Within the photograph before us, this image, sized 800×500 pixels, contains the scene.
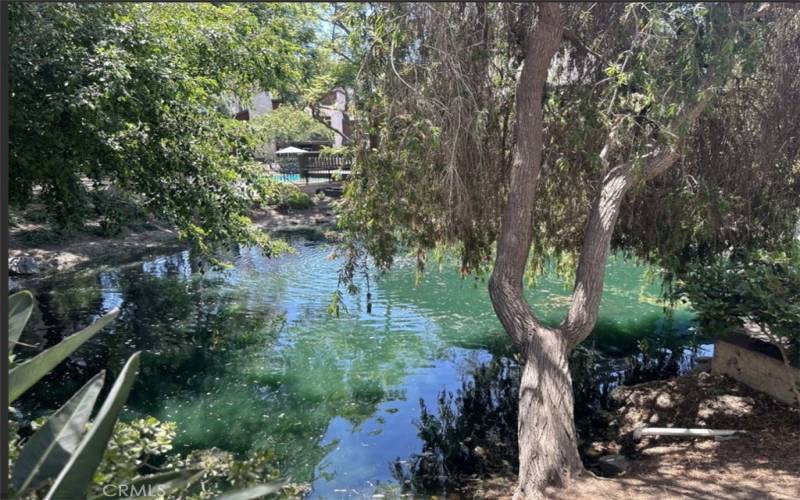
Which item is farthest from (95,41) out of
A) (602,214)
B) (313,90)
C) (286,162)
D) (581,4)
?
(286,162)

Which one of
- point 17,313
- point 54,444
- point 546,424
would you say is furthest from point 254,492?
point 546,424

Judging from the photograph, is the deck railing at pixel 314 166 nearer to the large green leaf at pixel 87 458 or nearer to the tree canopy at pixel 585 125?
the tree canopy at pixel 585 125

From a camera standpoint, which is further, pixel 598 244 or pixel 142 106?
pixel 142 106

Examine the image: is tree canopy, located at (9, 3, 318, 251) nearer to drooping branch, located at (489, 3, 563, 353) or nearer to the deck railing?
drooping branch, located at (489, 3, 563, 353)

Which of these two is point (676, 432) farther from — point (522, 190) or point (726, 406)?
point (522, 190)

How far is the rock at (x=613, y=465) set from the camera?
5598 millimetres

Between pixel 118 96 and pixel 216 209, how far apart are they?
2.02 m

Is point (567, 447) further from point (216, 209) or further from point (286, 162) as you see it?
point (286, 162)

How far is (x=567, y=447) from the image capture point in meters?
5.04

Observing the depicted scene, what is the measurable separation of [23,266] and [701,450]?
45.8 ft

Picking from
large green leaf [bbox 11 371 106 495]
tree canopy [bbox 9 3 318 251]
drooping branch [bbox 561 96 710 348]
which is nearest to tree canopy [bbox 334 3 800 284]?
drooping branch [bbox 561 96 710 348]

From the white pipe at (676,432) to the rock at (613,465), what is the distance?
0.54m

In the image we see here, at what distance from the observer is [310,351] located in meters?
9.89

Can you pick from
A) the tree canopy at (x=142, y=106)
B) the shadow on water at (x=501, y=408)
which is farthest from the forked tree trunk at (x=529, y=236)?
the tree canopy at (x=142, y=106)
